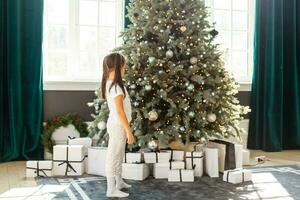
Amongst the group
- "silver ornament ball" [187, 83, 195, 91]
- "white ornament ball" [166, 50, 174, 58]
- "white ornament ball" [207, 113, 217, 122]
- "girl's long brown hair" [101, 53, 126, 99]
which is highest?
"white ornament ball" [166, 50, 174, 58]

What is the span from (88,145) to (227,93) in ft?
5.38

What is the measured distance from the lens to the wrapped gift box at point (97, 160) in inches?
183

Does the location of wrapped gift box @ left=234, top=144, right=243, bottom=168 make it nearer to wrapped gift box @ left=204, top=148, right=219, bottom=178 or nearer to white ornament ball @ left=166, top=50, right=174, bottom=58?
wrapped gift box @ left=204, top=148, right=219, bottom=178

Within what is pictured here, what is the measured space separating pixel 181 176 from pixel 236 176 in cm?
53

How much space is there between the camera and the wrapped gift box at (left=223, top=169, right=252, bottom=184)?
4402 mm

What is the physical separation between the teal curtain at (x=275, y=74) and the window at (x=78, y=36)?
6.66 feet

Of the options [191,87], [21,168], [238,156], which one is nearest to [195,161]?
[238,156]

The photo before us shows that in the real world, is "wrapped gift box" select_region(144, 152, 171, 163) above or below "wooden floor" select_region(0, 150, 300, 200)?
above

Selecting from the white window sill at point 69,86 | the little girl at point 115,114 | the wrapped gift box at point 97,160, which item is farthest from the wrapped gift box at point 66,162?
the white window sill at point 69,86

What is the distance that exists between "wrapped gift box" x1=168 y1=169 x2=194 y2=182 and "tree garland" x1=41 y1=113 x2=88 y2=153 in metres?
1.49

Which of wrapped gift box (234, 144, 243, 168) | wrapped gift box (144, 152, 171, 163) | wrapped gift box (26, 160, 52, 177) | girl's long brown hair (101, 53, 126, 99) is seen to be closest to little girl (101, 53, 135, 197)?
girl's long brown hair (101, 53, 126, 99)

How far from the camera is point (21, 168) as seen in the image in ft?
16.6

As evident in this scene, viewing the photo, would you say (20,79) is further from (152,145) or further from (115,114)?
(115,114)

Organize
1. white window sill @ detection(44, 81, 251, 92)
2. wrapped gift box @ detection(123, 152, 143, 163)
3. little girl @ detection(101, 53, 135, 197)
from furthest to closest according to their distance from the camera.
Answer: white window sill @ detection(44, 81, 251, 92) < wrapped gift box @ detection(123, 152, 143, 163) < little girl @ detection(101, 53, 135, 197)
